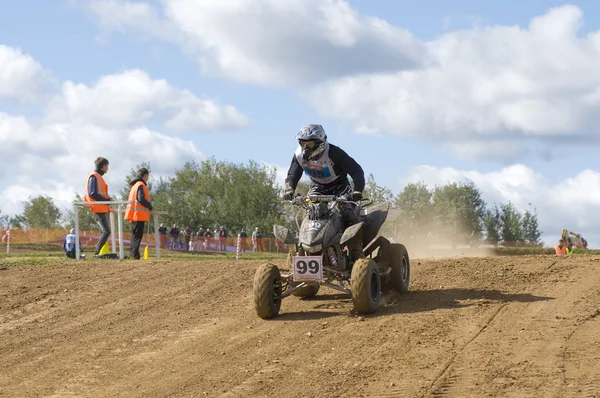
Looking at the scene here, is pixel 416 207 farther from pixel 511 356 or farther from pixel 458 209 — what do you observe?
pixel 511 356

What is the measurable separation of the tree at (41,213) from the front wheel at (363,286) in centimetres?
8317

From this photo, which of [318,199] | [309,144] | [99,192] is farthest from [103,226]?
[318,199]

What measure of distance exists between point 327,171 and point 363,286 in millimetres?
2228

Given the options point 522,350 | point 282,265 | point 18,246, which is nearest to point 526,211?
point 18,246

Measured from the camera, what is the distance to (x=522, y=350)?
8.94 metres

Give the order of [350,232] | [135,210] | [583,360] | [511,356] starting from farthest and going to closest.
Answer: [135,210] < [350,232] < [511,356] < [583,360]

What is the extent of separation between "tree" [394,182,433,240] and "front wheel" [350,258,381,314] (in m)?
74.0

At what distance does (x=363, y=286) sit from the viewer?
1065 cm

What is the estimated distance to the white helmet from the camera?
11766 millimetres

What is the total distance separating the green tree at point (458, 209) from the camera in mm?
91000

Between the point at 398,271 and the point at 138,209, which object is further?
the point at 138,209

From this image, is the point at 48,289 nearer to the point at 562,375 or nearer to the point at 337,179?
the point at 337,179

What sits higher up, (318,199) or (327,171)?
(327,171)

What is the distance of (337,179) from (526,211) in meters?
79.6
